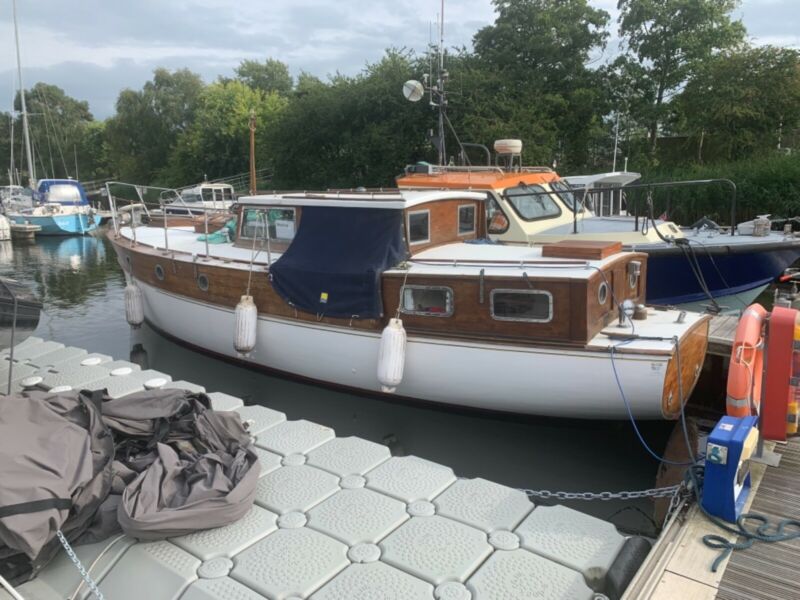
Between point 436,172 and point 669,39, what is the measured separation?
19.2 m

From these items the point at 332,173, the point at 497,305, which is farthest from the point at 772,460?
the point at 332,173

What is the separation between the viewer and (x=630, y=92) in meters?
26.1

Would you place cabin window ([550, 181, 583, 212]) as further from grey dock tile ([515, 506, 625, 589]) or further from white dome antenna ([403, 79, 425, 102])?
grey dock tile ([515, 506, 625, 589])

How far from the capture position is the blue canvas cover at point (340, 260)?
7059mm

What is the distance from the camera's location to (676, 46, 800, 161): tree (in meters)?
20.2

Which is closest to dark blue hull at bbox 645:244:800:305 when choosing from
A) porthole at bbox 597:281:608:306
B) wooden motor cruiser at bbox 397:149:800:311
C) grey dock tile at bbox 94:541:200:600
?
wooden motor cruiser at bbox 397:149:800:311

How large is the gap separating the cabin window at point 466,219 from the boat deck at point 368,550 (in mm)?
5381

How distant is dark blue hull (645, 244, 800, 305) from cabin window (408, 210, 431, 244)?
420cm

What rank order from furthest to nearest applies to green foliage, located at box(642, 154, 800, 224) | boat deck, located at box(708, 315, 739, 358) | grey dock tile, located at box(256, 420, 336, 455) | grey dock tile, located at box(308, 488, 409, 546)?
green foliage, located at box(642, 154, 800, 224) < boat deck, located at box(708, 315, 739, 358) < grey dock tile, located at box(256, 420, 336, 455) < grey dock tile, located at box(308, 488, 409, 546)

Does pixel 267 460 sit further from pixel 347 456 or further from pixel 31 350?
pixel 31 350

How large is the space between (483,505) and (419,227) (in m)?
4.78

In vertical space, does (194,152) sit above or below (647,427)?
above

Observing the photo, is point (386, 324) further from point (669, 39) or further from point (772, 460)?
point (669, 39)

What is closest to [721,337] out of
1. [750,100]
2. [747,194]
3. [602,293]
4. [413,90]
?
[602,293]
